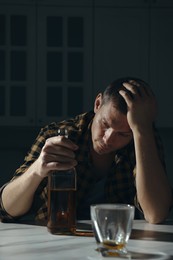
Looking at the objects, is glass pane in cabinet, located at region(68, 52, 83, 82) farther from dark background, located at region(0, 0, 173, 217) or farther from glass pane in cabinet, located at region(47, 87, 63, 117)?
glass pane in cabinet, located at region(47, 87, 63, 117)

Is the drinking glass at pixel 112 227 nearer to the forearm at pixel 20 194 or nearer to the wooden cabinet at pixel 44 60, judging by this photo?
the forearm at pixel 20 194

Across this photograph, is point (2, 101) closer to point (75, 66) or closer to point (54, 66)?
point (54, 66)

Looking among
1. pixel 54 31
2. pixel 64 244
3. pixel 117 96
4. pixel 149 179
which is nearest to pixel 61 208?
pixel 64 244

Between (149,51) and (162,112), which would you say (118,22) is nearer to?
(149,51)

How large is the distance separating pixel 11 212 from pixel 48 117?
1922 mm

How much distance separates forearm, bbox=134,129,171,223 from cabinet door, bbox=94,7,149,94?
1.82 metres

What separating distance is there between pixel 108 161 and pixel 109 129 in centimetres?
27

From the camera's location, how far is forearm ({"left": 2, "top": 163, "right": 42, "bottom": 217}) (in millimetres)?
1561

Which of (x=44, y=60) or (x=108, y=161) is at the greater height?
(x=44, y=60)

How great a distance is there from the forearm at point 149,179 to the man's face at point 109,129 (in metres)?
0.06

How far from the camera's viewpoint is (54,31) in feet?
11.5

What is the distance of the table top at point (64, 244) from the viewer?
1.10 m

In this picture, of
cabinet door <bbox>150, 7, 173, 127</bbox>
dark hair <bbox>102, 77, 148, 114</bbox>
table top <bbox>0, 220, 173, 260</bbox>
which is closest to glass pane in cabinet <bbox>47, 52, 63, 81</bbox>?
cabinet door <bbox>150, 7, 173, 127</bbox>

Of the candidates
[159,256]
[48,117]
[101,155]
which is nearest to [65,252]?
[159,256]
